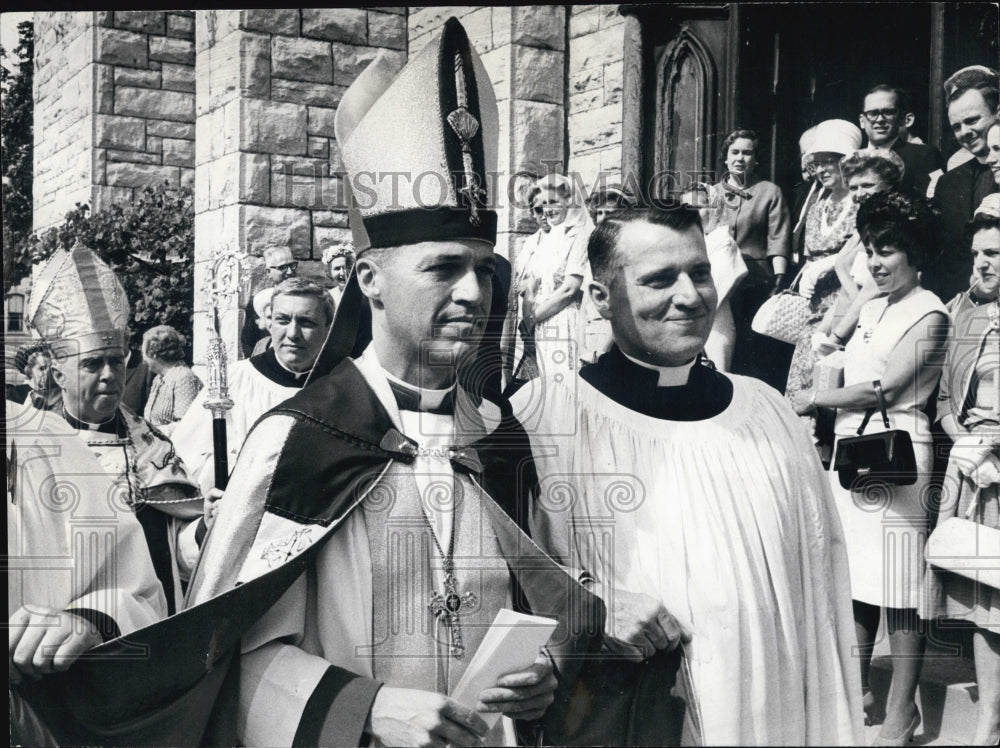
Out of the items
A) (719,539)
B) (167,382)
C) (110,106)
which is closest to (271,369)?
(167,382)

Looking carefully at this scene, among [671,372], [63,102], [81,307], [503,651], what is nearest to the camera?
[503,651]

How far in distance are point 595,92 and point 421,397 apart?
145 centimetres

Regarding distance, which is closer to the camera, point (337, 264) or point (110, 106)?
point (337, 264)

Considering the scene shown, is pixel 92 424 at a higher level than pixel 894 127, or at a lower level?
lower

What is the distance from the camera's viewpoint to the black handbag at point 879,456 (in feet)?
14.0

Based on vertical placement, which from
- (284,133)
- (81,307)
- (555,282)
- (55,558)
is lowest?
(55,558)

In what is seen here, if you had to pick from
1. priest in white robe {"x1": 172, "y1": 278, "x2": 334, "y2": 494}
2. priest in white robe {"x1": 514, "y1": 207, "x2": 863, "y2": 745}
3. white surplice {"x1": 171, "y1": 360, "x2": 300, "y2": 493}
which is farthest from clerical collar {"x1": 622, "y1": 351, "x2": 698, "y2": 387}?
white surplice {"x1": 171, "y1": 360, "x2": 300, "y2": 493}

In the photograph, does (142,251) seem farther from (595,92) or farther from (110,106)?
(595,92)

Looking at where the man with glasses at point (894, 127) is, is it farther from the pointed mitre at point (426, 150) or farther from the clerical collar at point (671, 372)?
the pointed mitre at point (426, 150)

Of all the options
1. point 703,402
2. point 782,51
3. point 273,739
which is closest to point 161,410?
point 273,739

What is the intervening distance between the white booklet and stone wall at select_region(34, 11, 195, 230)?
87.5 inches

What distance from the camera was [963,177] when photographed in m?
4.30

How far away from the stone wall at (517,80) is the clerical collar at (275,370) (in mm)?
961

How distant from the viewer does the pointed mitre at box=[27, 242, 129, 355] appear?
14.2 ft
